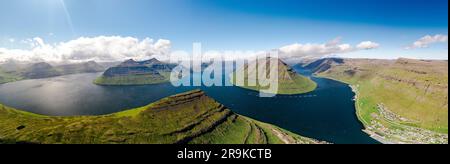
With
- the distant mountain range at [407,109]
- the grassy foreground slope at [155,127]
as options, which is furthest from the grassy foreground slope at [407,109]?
the grassy foreground slope at [155,127]

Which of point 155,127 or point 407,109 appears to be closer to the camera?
point 155,127

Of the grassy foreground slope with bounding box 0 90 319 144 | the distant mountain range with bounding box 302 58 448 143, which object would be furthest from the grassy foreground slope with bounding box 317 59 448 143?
the grassy foreground slope with bounding box 0 90 319 144

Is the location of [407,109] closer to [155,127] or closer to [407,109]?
[407,109]

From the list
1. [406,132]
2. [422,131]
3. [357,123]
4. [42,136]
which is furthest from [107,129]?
[422,131]

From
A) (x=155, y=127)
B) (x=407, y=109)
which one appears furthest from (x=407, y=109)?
(x=155, y=127)

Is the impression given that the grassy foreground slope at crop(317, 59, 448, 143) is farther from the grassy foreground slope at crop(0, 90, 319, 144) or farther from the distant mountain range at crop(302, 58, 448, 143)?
the grassy foreground slope at crop(0, 90, 319, 144)
